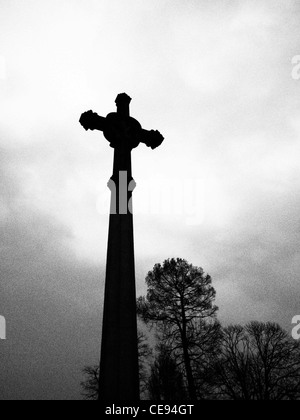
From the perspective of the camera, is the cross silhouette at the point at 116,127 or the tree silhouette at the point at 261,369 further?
the tree silhouette at the point at 261,369

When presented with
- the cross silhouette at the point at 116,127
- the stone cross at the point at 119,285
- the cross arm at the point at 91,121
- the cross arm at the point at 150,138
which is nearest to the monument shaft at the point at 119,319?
the stone cross at the point at 119,285

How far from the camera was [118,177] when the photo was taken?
19.0ft

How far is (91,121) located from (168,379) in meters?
16.5

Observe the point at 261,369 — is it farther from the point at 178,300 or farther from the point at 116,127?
the point at 116,127

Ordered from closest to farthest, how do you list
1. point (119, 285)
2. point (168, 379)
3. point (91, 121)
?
point (119, 285), point (91, 121), point (168, 379)

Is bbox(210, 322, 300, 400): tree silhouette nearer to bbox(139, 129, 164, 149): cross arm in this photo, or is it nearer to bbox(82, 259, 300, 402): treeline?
bbox(82, 259, 300, 402): treeline

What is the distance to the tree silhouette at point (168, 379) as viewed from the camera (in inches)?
674

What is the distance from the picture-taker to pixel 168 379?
1788cm

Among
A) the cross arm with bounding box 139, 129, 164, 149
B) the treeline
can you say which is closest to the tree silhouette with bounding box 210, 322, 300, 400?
the treeline

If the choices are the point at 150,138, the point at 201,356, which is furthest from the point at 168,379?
the point at 150,138

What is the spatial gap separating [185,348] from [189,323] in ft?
4.49

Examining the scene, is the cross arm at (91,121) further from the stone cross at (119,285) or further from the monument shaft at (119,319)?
the monument shaft at (119,319)
